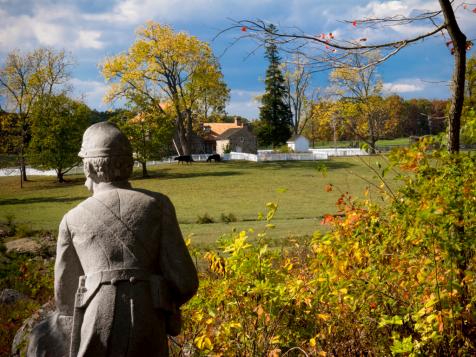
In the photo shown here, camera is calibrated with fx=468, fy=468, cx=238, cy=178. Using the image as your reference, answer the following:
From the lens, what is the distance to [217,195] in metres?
22.3

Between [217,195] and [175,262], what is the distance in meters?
19.8

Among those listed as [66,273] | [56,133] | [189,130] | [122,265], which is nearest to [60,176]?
[56,133]

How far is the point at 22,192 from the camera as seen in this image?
21938mm

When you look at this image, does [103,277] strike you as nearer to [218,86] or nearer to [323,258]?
[323,258]

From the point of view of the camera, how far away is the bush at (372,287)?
3.97m

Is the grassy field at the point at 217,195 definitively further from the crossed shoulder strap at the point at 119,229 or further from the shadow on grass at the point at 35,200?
the crossed shoulder strap at the point at 119,229

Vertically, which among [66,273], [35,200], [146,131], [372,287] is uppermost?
[146,131]

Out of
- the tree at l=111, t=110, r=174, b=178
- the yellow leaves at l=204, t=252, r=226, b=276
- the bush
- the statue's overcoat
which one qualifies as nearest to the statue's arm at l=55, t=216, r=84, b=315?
the statue's overcoat

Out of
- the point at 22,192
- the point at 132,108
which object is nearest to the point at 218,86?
the point at 132,108

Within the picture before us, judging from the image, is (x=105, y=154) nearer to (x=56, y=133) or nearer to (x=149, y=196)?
(x=149, y=196)

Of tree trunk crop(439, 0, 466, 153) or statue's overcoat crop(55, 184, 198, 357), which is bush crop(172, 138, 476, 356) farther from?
statue's overcoat crop(55, 184, 198, 357)

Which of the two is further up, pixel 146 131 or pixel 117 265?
pixel 146 131

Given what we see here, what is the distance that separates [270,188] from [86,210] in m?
22.4

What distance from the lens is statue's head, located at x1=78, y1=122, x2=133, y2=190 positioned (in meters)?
2.52
